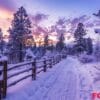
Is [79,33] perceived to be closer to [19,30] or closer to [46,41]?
[46,41]

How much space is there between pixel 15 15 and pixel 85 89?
49.4 m

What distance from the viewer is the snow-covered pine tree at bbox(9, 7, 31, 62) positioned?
199 feet

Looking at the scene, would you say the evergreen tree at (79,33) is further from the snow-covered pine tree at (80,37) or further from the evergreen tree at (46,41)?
the evergreen tree at (46,41)

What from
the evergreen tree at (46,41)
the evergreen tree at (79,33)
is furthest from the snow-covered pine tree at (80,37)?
the evergreen tree at (46,41)

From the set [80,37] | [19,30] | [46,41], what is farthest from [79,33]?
[19,30]

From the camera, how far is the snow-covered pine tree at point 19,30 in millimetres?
60562

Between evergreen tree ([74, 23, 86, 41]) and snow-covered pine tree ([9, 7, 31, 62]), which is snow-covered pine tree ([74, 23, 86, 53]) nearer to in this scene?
evergreen tree ([74, 23, 86, 41])

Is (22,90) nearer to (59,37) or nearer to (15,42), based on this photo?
(15,42)

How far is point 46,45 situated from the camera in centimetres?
13312

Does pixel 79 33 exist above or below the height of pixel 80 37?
above

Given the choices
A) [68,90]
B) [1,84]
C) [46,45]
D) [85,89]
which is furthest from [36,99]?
[46,45]

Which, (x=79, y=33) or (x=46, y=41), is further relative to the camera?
(x=46, y=41)

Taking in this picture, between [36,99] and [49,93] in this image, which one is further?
[49,93]

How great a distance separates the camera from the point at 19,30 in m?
60.8
